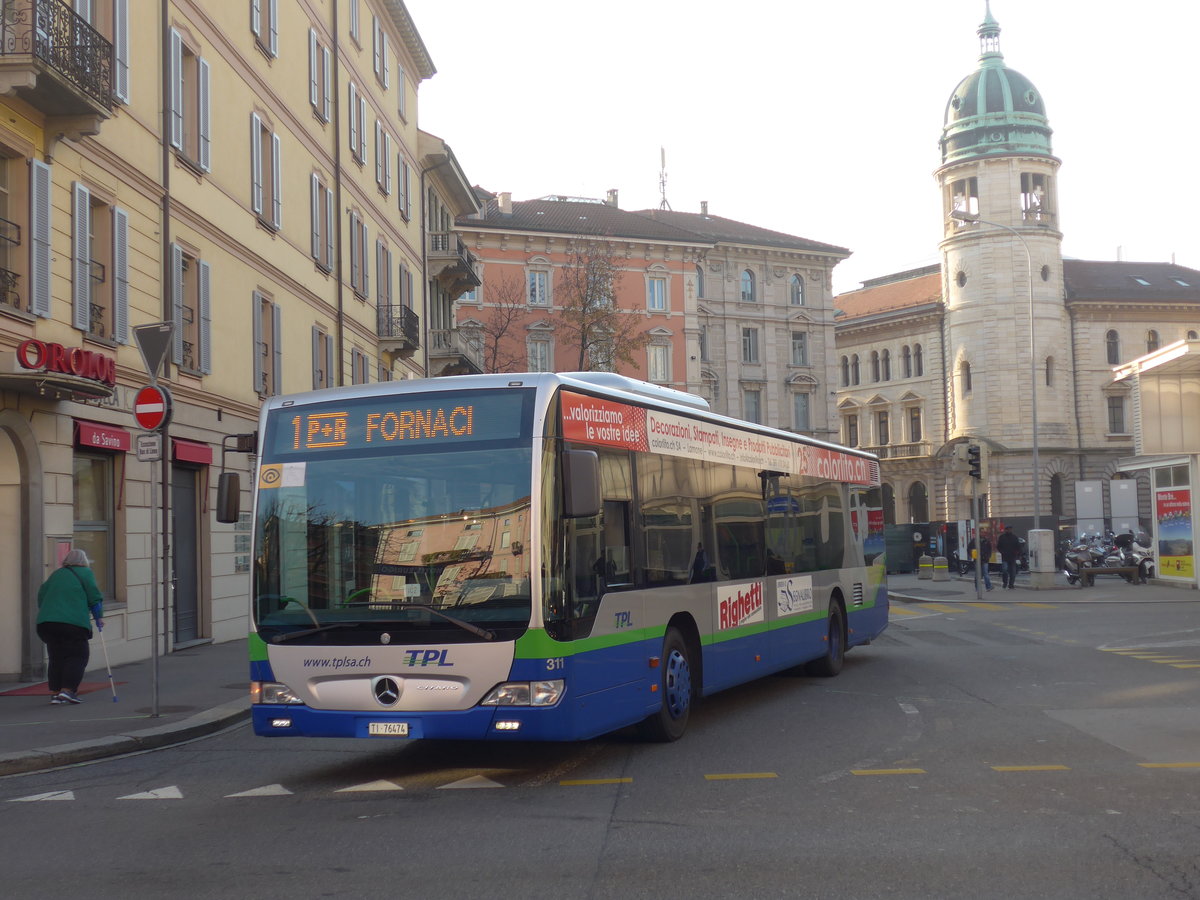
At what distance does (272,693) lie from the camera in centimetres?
948

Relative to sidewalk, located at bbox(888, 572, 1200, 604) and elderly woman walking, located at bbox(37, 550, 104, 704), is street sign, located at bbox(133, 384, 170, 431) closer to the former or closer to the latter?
elderly woman walking, located at bbox(37, 550, 104, 704)

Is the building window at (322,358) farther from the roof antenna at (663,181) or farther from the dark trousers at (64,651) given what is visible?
the roof antenna at (663,181)

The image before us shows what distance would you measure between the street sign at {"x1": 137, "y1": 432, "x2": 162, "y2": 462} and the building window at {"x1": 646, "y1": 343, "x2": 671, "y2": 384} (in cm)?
5788

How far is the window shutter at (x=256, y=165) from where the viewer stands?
25312mm

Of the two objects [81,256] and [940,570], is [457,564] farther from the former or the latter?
[940,570]

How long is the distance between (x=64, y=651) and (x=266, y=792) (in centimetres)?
592

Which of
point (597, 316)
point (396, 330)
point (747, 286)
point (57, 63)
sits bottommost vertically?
point (396, 330)

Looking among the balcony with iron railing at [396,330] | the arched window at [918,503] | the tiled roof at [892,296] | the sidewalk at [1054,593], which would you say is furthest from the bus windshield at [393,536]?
the tiled roof at [892,296]

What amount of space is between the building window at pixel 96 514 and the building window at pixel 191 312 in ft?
8.79

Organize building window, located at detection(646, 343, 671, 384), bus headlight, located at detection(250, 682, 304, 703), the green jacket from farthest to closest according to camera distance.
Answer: building window, located at detection(646, 343, 671, 384), the green jacket, bus headlight, located at detection(250, 682, 304, 703)

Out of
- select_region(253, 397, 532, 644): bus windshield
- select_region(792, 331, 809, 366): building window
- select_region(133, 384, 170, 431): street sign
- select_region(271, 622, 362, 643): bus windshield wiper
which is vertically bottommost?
select_region(271, 622, 362, 643): bus windshield wiper

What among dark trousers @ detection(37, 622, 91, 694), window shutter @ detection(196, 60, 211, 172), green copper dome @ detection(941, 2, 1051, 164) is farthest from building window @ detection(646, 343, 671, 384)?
dark trousers @ detection(37, 622, 91, 694)

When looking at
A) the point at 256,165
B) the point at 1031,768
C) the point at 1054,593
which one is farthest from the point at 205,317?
the point at 1054,593

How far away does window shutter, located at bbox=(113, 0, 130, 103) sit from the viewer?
739 inches
